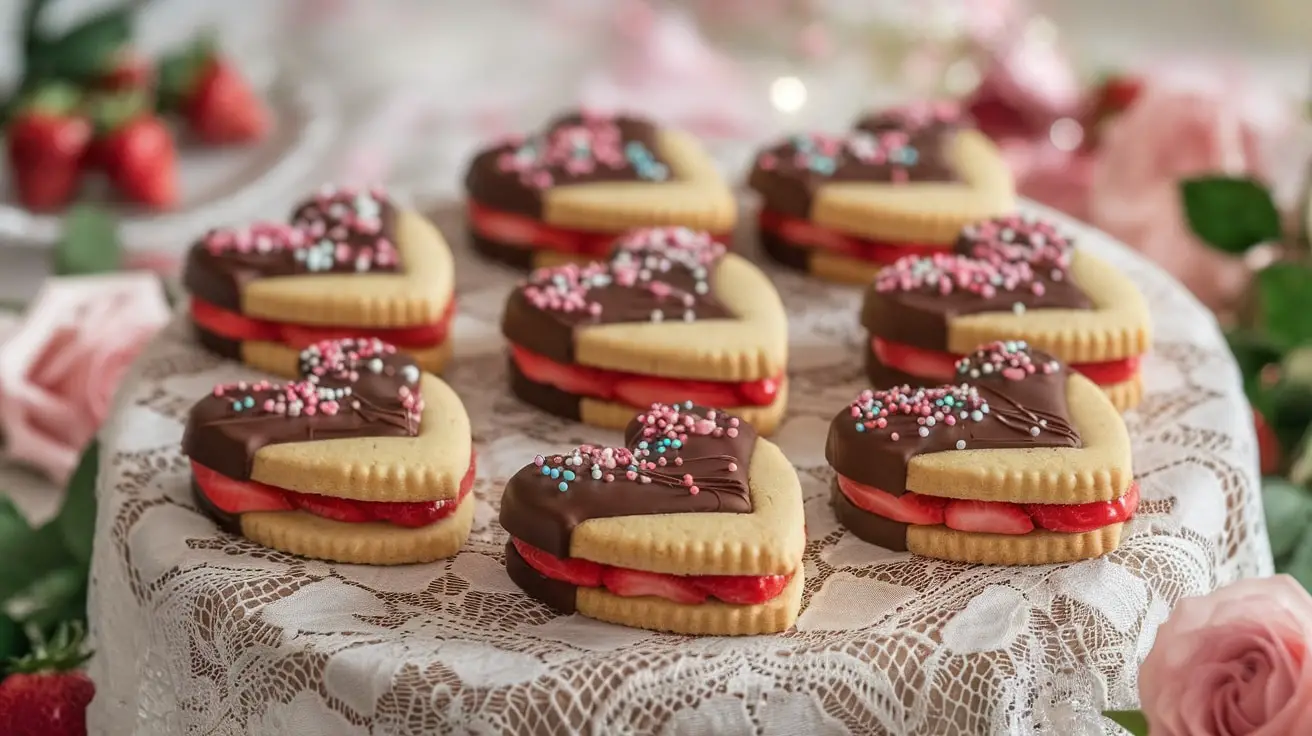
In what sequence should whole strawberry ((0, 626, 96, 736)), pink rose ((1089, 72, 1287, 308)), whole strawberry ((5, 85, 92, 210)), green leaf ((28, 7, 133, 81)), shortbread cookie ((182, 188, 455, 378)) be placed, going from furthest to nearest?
green leaf ((28, 7, 133, 81)) < whole strawberry ((5, 85, 92, 210)) < pink rose ((1089, 72, 1287, 308)) < shortbread cookie ((182, 188, 455, 378)) < whole strawberry ((0, 626, 96, 736))

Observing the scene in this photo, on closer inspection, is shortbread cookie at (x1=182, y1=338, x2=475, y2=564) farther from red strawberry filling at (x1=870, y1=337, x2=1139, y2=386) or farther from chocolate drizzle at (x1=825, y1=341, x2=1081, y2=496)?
red strawberry filling at (x1=870, y1=337, x2=1139, y2=386)

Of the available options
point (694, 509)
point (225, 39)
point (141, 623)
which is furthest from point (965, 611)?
point (225, 39)

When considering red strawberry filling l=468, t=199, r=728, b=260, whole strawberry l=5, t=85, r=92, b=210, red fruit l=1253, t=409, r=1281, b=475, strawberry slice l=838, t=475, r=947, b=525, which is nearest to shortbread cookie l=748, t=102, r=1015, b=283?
red strawberry filling l=468, t=199, r=728, b=260

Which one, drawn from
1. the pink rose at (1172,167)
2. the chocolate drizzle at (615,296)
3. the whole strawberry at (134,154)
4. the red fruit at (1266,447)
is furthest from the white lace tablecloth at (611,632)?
the whole strawberry at (134,154)

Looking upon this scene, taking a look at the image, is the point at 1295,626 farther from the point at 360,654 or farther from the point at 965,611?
the point at 360,654

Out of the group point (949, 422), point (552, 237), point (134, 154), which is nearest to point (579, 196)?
point (552, 237)

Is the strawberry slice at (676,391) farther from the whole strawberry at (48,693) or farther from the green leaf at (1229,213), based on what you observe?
the green leaf at (1229,213)

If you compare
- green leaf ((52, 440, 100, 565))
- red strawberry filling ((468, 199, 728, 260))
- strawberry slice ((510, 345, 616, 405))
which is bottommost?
green leaf ((52, 440, 100, 565))
